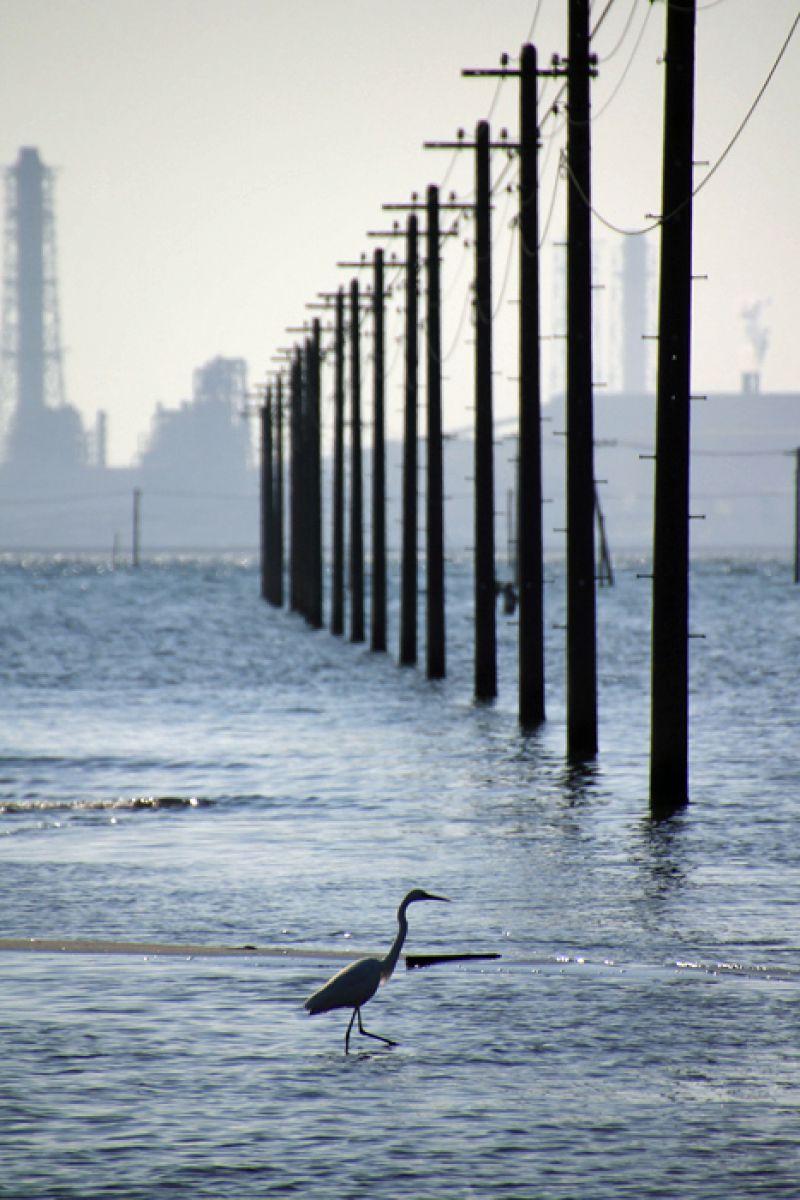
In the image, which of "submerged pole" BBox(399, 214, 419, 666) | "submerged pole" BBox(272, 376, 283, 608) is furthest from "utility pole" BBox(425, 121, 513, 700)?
Result: "submerged pole" BBox(272, 376, 283, 608)

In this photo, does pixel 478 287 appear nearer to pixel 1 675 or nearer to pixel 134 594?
pixel 1 675

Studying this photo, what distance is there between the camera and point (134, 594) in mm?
112438

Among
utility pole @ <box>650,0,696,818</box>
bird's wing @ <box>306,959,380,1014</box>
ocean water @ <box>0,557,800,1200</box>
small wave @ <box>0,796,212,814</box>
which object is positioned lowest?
small wave @ <box>0,796,212,814</box>

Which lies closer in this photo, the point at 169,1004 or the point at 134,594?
the point at 169,1004

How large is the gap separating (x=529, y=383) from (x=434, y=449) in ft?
37.9

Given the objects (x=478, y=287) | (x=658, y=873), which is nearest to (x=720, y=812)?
(x=658, y=873)

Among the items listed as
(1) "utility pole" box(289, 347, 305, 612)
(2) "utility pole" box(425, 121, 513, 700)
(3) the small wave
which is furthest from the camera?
(1) "utility pole" box(289, 347, 305, 612)

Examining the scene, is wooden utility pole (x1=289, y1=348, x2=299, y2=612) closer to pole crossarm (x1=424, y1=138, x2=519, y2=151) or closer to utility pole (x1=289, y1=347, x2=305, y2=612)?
utility pole (x1=289, y1=347, x2=305, y2=612)

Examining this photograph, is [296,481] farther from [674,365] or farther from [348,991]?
[348,991]

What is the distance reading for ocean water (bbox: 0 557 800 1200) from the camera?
7641 millimetres

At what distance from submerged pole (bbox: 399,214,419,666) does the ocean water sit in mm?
15912

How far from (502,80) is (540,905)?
682 inches

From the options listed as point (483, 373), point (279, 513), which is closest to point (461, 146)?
point (483, 373)

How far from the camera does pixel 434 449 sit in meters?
40.2
